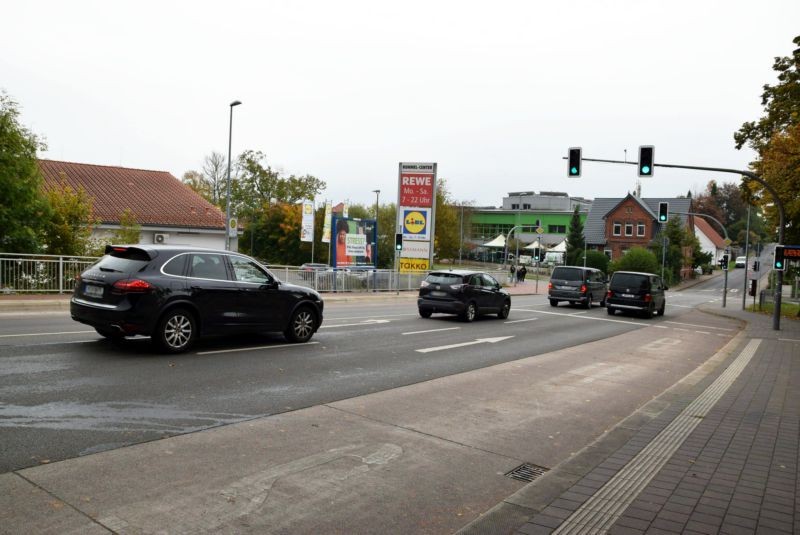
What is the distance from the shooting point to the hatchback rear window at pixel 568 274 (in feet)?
94.7

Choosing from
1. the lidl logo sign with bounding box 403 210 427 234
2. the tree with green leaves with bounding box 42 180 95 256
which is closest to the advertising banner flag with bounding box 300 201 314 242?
the lidl logo sign with bounding box 403 210 427 234

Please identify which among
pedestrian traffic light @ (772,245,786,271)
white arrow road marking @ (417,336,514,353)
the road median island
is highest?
pedestrian traffic light @ (772,245,786,271)

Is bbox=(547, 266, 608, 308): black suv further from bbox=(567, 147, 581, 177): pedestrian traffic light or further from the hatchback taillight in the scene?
the hatchback taillight

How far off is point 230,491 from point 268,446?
1103mm

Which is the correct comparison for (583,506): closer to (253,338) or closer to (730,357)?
(253,338)

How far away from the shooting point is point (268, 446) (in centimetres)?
578

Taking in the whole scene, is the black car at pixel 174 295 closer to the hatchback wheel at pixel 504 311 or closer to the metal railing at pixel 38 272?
the metal railing at pixel 38 272

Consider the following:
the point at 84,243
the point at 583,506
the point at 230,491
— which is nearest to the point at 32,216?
the point at 84,243

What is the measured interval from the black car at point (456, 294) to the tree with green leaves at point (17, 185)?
13592 mm

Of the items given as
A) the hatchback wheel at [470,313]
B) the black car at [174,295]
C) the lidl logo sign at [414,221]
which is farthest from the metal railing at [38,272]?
the lidl logo sign at [414,221]

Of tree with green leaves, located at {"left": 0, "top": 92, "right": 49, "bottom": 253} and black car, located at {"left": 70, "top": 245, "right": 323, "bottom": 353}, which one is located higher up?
tree with green leaves, located at {"left": 0, "top": 92, "right": 49, "bottom": 253}

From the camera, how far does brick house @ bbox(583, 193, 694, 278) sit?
266ft

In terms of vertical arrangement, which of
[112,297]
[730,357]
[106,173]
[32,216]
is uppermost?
[106,173]

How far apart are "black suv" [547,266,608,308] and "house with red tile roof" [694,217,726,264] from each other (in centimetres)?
8997
